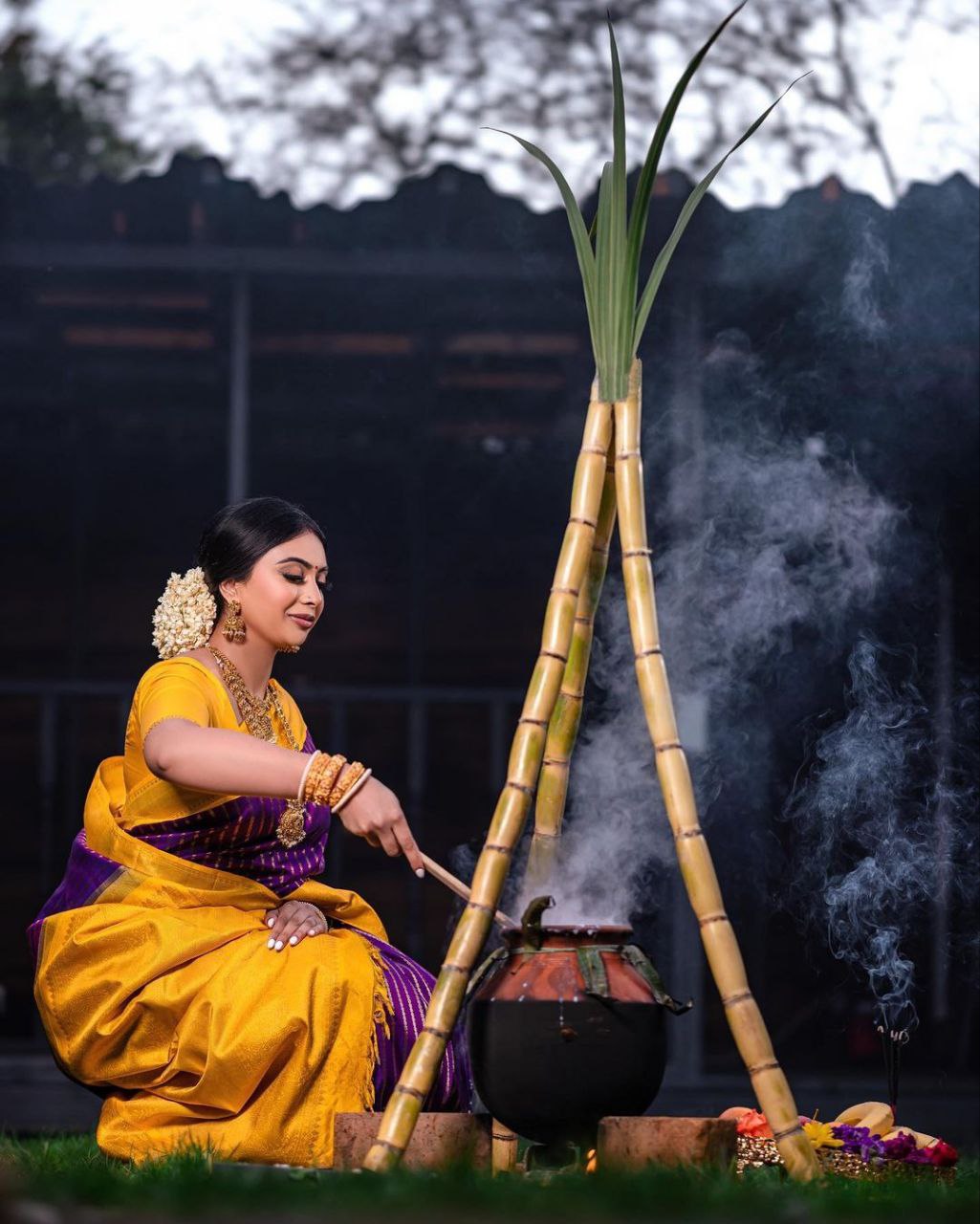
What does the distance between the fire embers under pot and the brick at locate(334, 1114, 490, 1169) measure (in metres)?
0.09

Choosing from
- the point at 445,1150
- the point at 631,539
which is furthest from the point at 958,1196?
the point at 631,539

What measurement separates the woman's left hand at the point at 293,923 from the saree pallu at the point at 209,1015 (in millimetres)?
21

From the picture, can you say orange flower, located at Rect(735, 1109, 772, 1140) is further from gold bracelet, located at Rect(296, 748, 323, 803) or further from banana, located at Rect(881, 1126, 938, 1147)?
gold bracelet, located at Rect(296, 748, 323, 803)

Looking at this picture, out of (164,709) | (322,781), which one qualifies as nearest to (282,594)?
(164,709)

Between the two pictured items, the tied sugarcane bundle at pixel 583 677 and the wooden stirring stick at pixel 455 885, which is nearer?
the tied sugarcane bundle at pixel 583 677

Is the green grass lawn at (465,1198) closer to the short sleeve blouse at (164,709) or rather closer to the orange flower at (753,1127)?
the short sleeve blouse at (164,709)

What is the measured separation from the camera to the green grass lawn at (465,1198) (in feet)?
6.75

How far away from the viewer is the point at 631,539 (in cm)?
298

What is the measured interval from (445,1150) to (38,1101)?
2680mm

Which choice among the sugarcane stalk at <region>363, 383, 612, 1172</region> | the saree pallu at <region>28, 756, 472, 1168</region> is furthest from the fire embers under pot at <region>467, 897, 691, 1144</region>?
the saree pallu at <region>28, 756, 472, 1168</region>

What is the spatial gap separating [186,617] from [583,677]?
33.7 inches

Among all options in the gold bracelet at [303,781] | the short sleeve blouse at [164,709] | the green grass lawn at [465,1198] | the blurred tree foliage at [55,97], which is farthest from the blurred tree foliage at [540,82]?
the green grass lawn at [465,1198]

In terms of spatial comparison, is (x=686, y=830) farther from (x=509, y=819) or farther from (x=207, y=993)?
(x=207, y=993)

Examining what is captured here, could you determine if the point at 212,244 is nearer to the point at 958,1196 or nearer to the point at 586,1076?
the point at 586,1076
